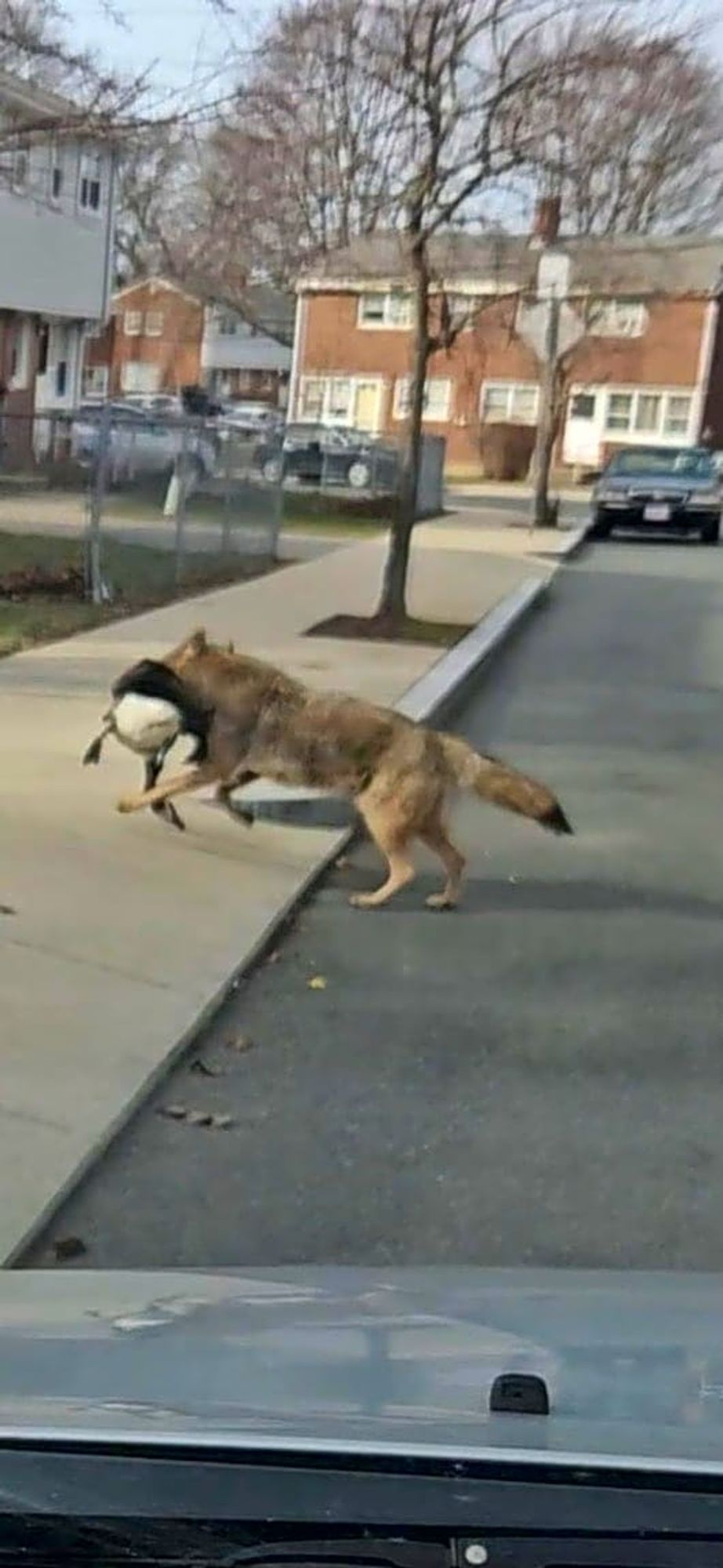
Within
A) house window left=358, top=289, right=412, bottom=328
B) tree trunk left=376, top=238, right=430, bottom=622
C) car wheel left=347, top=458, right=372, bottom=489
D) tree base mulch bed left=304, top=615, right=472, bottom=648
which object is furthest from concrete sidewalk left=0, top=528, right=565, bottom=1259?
house window left=358, top=289, right=412, bottom=328

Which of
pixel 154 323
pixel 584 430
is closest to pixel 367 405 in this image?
pixel 584 430

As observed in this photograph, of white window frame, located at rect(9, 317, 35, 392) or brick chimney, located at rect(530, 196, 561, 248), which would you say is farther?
white window frame, located at rect(9, 317, 35, 392)

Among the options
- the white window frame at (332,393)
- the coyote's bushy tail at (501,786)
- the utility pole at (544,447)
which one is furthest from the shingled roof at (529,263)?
the coyote's bushy tail at (501,786)

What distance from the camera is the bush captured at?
56375 millimetres

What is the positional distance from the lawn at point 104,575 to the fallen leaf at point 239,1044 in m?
8.24

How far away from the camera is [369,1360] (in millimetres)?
2154

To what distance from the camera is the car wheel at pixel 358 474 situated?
41031 mm

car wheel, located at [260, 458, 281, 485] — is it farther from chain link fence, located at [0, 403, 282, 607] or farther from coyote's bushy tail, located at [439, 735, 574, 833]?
coyote's bushy tail, located at [439, 735, 574, 833]

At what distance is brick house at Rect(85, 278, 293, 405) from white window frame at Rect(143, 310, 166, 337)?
1.4 inches

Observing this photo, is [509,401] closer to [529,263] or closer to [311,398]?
[311,398]

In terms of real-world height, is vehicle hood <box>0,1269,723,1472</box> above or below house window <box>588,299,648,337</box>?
below

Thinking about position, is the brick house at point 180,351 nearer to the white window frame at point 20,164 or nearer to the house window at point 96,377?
the house window at point 96,377

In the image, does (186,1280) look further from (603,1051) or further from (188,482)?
(188,482)

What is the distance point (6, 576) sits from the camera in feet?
62.5
